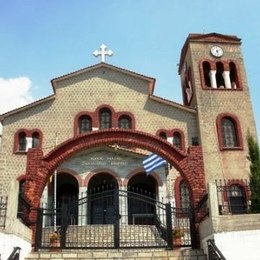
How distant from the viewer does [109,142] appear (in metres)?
13.3

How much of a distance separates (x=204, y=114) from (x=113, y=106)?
572 cm

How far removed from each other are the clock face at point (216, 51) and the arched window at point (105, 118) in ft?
27.4

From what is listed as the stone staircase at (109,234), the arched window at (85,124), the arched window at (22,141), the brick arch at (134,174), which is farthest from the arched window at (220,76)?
the stone staircase at (109,234)

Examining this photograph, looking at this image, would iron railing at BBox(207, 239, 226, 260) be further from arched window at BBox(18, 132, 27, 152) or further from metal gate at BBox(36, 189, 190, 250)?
arched window at BBox(18, 132, 27, 152)

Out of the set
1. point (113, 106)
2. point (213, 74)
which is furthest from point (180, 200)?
point (213, 74)

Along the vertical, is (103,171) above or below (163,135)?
below

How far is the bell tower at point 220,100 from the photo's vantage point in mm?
23984

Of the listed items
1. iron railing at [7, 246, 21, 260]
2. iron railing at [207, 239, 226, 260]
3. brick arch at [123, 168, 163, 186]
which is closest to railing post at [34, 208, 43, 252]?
iron railing at [7, 246, 21, 260]

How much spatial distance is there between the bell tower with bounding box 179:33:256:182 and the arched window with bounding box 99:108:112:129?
5.51m

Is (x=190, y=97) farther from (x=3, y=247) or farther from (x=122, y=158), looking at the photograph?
(x=3, y=247)

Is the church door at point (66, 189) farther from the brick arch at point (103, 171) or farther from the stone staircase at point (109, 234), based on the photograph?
the stone staircase at point (109, 234)

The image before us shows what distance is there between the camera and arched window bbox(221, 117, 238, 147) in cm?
2492

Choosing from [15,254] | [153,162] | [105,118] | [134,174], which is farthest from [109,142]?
[105,118]

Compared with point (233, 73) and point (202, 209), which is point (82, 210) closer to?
point (202, 209)
